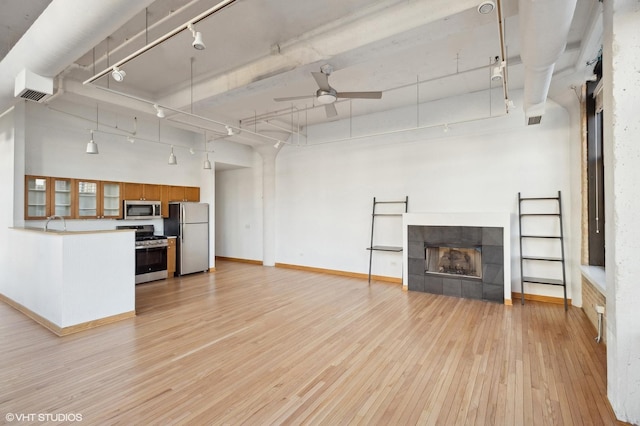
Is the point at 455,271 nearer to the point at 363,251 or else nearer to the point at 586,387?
the point at 363,251

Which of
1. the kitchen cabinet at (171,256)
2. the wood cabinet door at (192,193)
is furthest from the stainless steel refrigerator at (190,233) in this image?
the wood cabinet door at (192,193)

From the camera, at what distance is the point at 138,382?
8.84ft

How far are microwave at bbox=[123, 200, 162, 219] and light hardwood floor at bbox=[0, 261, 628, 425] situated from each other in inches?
97.2

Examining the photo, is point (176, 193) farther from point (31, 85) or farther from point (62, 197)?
point (31, 85)

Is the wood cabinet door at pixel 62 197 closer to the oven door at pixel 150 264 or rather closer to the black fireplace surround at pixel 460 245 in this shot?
the oven door at pixel 150 264

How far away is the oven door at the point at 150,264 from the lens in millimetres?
6395

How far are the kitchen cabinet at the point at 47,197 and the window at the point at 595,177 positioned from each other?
8.80 metres

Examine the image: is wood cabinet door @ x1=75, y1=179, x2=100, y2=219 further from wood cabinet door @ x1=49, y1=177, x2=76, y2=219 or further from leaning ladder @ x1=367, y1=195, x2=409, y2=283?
leaning ladder @ x1=367, y1=195, x2=409, y2=283

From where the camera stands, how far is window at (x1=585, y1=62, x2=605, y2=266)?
430 centimetres

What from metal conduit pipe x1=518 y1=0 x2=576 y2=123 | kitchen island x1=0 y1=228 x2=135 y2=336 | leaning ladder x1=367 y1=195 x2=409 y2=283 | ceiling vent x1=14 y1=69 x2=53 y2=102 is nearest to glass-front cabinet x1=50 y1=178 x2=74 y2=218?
kitchen island x1=0 y1=228 x2=135 y2=336

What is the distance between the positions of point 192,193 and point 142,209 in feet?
4.29

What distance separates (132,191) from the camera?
6664 mm

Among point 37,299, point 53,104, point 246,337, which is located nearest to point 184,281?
point 37,299

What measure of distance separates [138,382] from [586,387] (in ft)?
12.8
